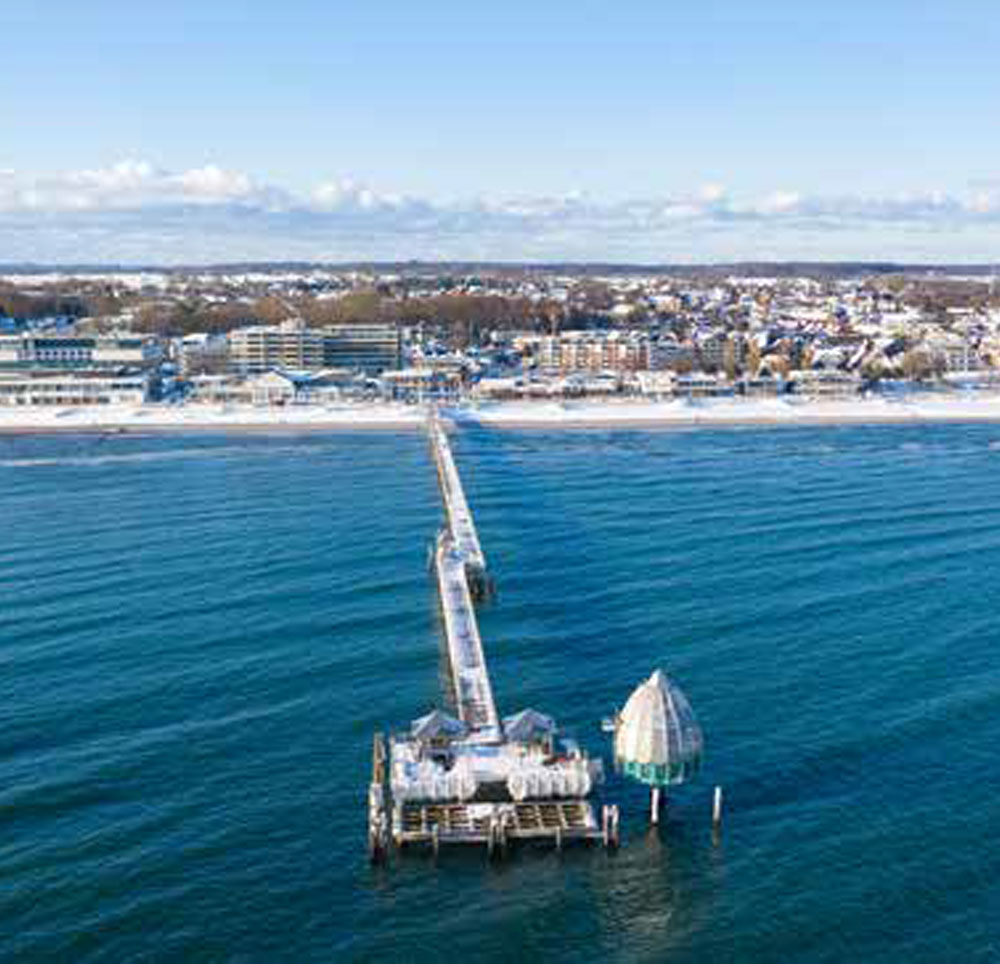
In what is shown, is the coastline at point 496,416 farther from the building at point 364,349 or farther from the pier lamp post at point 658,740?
the pier lamp post at point 658,740

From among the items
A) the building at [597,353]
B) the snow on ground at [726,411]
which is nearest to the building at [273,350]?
the building at [597,353]

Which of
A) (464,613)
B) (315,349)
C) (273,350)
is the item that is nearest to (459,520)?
(464,613)

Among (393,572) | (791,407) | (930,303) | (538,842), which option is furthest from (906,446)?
(930,303)

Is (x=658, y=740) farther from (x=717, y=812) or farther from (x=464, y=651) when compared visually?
(x=464, y=651)

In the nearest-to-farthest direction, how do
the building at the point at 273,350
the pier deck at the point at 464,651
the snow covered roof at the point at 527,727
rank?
the snow covered roof at the point at 527,727 < the pier deck at the point at 464,651 < the building at the point at 273,350

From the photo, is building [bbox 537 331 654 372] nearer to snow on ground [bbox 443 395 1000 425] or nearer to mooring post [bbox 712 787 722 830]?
snow on ground [bbox 443 395 1000 425]
